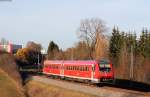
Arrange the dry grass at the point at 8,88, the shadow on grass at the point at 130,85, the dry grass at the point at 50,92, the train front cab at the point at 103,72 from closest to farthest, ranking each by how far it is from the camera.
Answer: the dry grass at the point at 50,92 < the train front cab at the point at 103,72 < the shadow on grass at the point at 130,85 < the dry grass at the point at 8,88

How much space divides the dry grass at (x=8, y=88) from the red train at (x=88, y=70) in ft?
22.5

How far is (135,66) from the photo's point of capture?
6525cm

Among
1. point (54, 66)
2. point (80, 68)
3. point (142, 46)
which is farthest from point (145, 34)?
point (80, 68)

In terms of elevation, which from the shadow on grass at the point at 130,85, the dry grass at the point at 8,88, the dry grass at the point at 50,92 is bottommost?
Result: the dry grass at the point at 8,88

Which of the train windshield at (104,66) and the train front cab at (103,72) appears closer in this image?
the train front cab at (103,72)

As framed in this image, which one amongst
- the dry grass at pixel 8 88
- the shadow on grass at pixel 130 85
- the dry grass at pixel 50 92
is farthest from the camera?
the dry grass at pixel 8 88

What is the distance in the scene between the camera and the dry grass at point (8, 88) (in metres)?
56.8

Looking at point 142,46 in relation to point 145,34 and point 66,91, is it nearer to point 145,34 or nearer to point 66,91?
point 145,34

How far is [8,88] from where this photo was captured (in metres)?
64.4

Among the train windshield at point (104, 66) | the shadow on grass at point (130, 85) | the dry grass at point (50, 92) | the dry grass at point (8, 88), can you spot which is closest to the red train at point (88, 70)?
the train windshield at point (104, 66)

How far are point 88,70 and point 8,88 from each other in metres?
21.3

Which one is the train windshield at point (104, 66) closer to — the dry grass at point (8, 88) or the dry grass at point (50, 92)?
the dry grass at point (50, 92)

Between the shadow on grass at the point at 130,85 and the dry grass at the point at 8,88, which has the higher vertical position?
the shadow on grass at the point at 130,85

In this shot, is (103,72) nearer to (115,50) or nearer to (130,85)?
(130,85)
